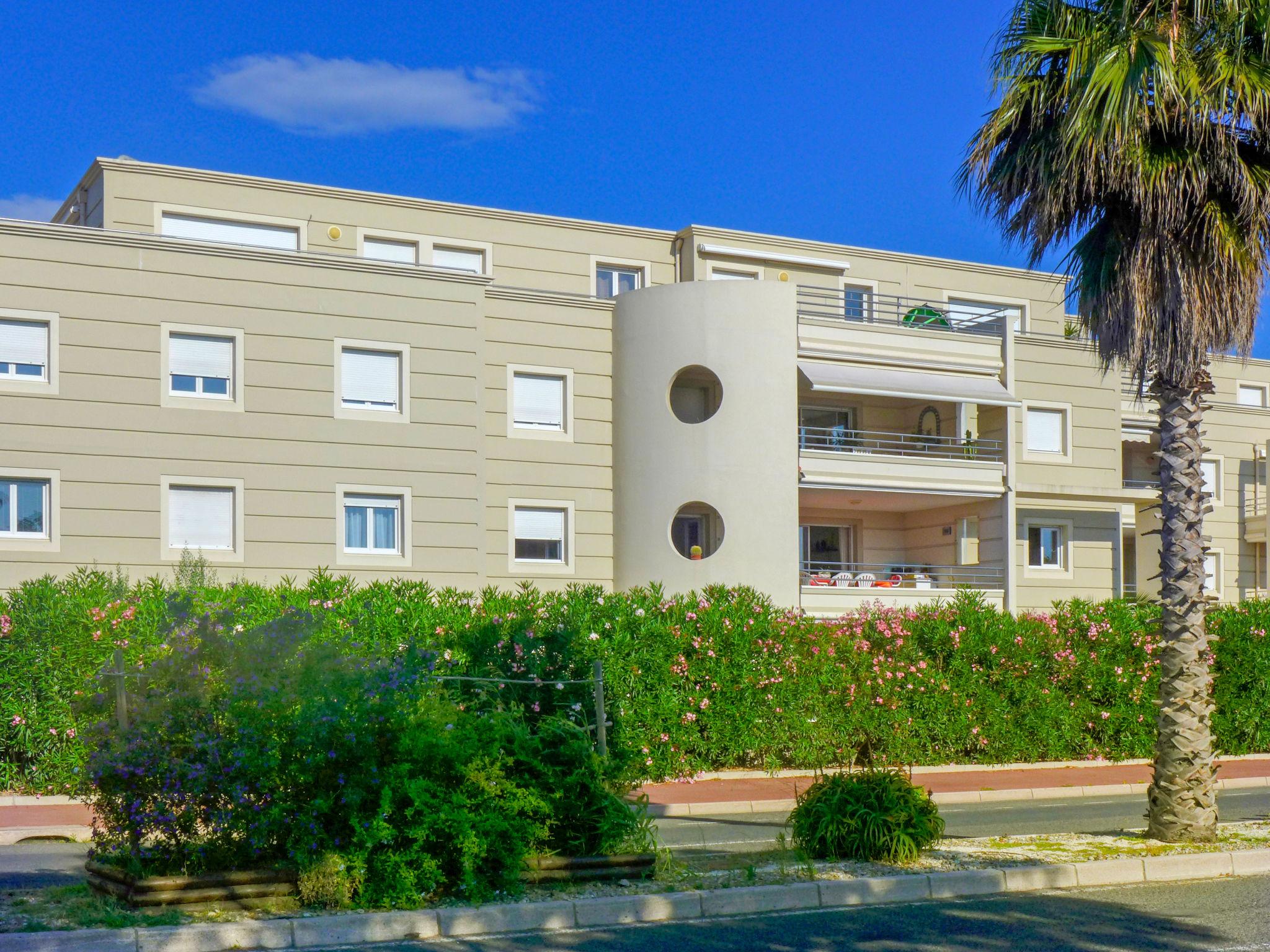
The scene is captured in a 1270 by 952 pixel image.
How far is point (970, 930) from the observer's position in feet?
28.6

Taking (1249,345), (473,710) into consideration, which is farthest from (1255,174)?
(473,710)

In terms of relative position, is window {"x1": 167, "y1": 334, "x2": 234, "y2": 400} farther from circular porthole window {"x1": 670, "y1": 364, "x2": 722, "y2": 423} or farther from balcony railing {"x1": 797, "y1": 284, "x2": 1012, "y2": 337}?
balcony railing {"x1": 797, "y1": 284, "x2": 1012, "y2": 337}

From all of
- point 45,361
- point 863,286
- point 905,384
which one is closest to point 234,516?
point 45,361

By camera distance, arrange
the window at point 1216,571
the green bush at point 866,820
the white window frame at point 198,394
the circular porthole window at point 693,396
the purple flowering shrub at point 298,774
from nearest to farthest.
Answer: the purple flowering shrub at point 298,774 → the green bush at point 866,820 → the white window frame at point 198,394 → the circular porthole window at point 693,396 → the window at point 1216,571

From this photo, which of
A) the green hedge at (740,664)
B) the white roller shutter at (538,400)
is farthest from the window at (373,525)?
the white roller shutter at (538,400)

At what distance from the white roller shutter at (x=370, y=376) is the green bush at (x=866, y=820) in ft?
50.7

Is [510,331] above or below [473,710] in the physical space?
above

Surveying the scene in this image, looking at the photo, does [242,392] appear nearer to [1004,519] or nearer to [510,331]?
[510,331]

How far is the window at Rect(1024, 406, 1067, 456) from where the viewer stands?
103 feet

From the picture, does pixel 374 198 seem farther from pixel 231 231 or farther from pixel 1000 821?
pixel 1000 821

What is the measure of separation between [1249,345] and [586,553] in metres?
16.3

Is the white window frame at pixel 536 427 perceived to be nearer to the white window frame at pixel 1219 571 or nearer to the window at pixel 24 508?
the window at pixel 24 508

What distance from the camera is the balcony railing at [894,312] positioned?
29453mm

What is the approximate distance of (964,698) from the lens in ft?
71.9
